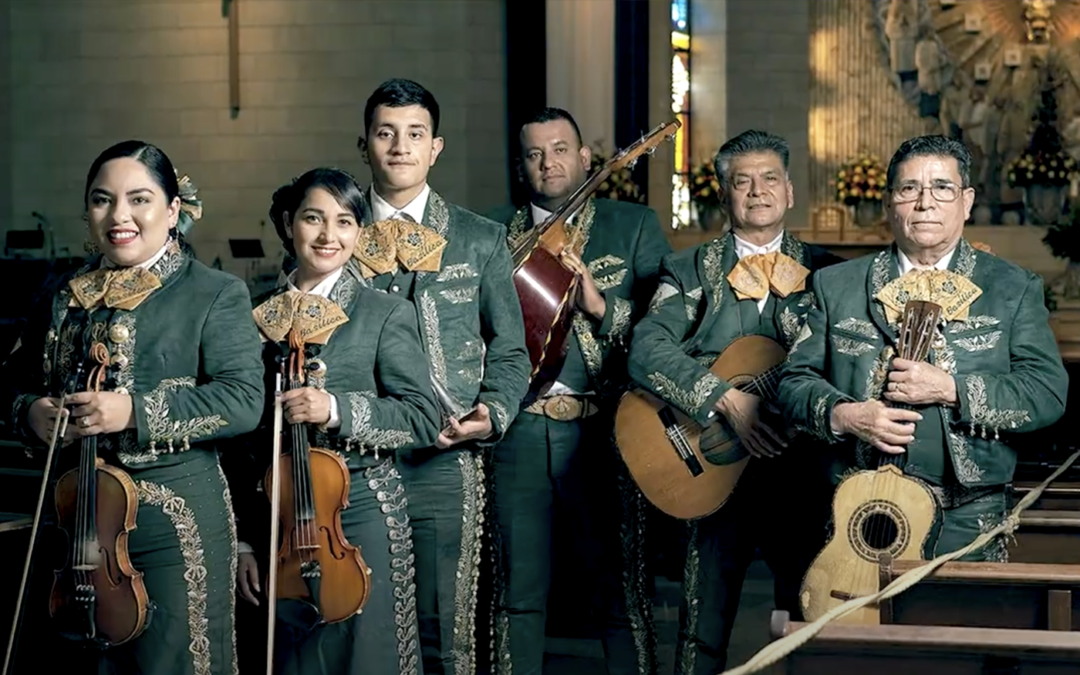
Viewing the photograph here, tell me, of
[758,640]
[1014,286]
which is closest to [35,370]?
[1014,286]

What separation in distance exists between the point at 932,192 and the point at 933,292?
22cm

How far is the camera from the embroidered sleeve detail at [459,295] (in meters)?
3.90

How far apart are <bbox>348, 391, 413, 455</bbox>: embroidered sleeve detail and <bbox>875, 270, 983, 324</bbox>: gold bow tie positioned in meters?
1.13

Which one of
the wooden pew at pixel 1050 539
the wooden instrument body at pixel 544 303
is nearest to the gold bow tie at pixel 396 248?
the wooden instrument body at pixel 544 303

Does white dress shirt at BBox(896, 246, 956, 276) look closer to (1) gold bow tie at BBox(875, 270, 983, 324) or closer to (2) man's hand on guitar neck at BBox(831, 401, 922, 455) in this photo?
(1) gold bow tie at BBox(875, 270, 983, 324)

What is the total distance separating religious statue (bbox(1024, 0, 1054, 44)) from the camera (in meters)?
10.7

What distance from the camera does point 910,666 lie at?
102 inches

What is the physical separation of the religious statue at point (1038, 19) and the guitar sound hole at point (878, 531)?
7.94 m

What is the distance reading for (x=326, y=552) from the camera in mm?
3305

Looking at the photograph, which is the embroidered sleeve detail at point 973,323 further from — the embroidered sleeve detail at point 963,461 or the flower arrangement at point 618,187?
the flower arrangement at point 618,187

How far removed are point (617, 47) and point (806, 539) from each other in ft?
18.6

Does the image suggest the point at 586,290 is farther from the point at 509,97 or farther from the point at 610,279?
the point at 509,97

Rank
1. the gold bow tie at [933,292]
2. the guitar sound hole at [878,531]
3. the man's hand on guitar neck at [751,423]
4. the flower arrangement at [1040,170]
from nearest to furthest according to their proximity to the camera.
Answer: the guitar sound hole at [878,531], the gold bow tie at [933,292], the man's hand on guitar neck at [751,423], the flower arrangement at [1040,170]

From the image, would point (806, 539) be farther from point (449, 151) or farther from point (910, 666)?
point (449, 151)
